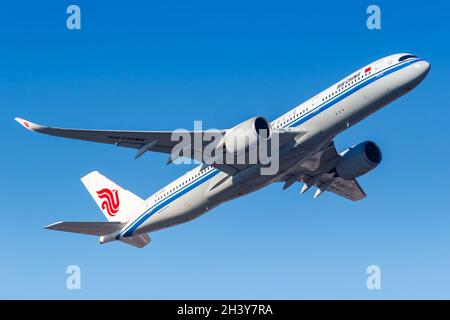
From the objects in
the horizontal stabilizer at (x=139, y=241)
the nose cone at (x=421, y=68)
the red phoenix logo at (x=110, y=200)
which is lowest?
the horizontal stabilizer at (x=139, y=241)

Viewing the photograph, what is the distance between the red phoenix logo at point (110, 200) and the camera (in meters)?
46.0

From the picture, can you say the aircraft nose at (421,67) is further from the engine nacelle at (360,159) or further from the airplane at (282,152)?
the engine nacelle at (360,159)

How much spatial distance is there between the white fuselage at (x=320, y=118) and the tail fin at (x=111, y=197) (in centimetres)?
508

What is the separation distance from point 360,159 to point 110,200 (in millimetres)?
15479

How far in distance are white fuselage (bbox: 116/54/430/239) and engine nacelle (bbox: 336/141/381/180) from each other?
428cm

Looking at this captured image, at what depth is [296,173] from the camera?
4188 centimetres

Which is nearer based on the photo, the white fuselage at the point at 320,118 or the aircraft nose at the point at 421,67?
the aircraft nose at the point at 421,67

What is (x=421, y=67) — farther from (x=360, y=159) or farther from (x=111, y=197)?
(x=111, y=197)

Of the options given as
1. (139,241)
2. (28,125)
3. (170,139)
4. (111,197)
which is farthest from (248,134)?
(111,197)

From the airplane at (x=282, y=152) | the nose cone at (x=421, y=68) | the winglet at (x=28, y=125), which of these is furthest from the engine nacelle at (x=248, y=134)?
the winglet at (x=28, y=125)

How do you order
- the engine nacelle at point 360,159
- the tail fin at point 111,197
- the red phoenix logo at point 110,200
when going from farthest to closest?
the red phoenix logo at point 110,200
the tail fin at point 111,197
the engine nacelle at point 360,159

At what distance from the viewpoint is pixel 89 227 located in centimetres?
4247

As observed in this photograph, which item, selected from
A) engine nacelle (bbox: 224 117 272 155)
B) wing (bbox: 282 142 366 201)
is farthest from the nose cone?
engine nacelle (bbox: 224 117 272 155)
